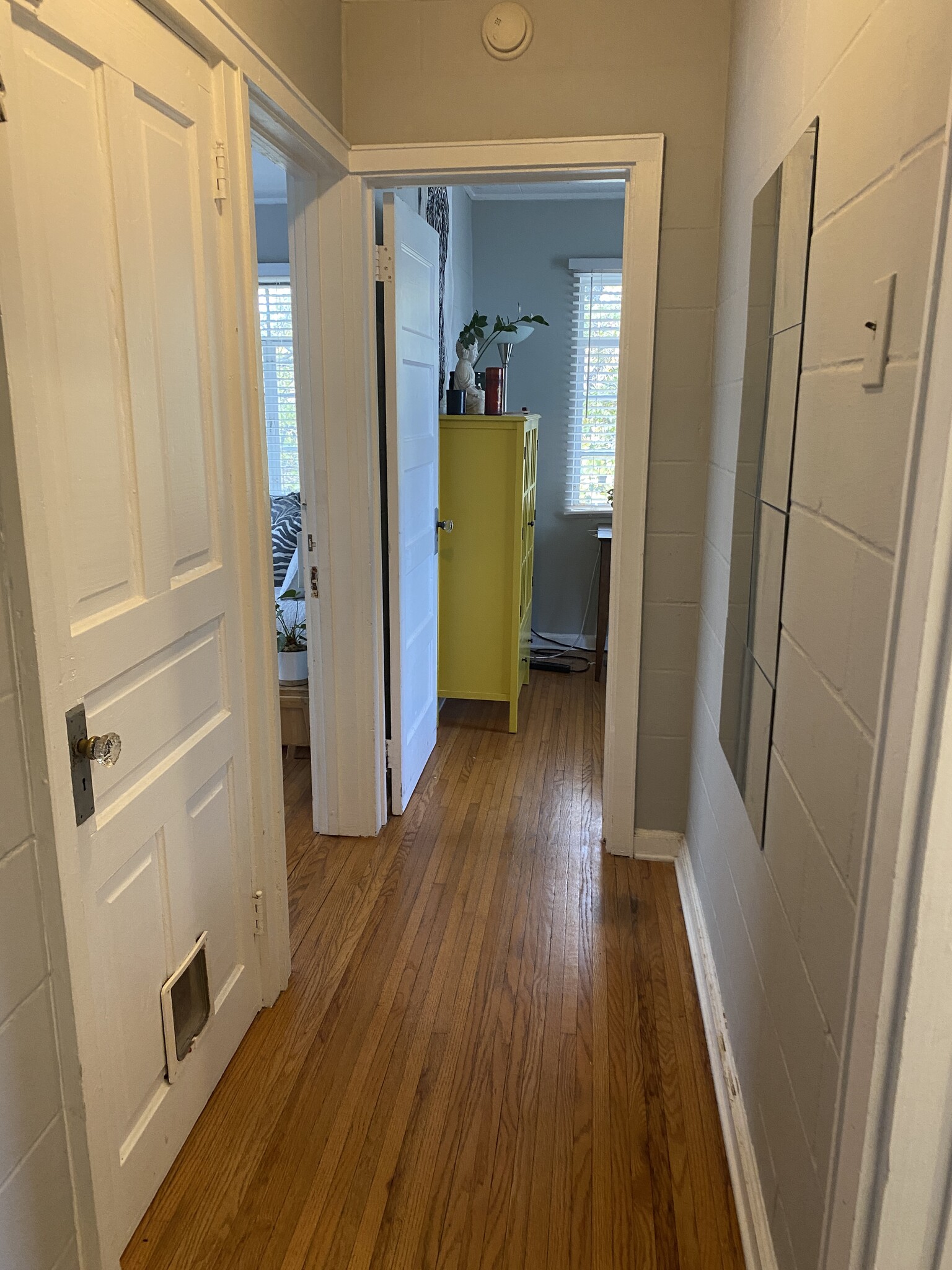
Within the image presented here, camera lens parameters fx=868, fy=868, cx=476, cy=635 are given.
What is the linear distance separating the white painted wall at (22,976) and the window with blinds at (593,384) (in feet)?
12.9

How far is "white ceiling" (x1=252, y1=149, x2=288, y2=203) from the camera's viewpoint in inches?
168

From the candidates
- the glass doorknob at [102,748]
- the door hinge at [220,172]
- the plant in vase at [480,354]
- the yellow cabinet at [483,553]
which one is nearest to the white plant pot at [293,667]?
the yellow cabinet at [483,553]

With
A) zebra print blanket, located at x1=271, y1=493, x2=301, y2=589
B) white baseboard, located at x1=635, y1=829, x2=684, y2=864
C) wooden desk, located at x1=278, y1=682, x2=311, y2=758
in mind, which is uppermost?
zebra print blanket, located at x1=271, y1=493, x2=301, y2=589

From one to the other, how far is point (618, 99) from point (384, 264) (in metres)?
0.79

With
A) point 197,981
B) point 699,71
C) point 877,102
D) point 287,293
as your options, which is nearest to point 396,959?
point 197,981

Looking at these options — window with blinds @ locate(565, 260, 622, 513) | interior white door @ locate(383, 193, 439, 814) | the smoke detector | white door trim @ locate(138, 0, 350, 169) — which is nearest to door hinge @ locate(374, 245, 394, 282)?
interior white door @ locate(383, 193, 439, 814)

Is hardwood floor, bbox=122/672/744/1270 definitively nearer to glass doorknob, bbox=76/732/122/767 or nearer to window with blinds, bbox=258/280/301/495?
glass doorknob, bbox=76/732/122/767

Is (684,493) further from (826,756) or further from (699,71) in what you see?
(826,756)

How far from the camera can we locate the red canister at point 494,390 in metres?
3.68

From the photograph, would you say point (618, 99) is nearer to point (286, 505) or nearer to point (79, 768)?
point (79, 768)

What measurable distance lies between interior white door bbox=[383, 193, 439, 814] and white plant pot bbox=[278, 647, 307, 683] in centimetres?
52

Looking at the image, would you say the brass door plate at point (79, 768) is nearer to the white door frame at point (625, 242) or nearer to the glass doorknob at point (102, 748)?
the glass doorknob at point (102, 748)

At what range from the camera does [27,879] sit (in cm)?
112

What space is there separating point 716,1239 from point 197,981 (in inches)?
41.5
